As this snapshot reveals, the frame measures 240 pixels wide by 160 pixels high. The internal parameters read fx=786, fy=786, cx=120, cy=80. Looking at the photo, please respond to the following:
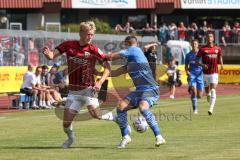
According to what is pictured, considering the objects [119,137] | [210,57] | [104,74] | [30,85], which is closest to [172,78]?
[30,85]

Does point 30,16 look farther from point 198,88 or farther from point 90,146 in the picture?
point 90,146

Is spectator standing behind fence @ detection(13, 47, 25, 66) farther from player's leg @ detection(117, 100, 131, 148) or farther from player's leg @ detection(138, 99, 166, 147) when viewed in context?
player's leg @ detection(138, 99, 166, 147)

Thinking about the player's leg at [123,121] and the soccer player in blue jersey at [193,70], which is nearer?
the player's leg at [123,121]

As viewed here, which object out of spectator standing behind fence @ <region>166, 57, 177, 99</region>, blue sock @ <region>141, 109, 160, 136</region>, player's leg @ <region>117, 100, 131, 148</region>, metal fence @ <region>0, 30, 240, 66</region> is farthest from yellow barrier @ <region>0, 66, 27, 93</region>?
blue sock @ <region>141, 109, 160, 136</region>

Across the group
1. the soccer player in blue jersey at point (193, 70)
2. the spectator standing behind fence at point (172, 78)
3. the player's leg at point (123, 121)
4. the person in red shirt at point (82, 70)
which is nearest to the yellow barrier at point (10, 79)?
the spectator standing behind fence at point (172, 78)

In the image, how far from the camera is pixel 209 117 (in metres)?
20.5

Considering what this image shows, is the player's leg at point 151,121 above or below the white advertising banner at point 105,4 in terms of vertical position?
below

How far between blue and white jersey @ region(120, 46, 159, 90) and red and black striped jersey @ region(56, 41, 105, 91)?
59 centimetres

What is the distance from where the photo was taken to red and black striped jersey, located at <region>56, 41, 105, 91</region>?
13.3m

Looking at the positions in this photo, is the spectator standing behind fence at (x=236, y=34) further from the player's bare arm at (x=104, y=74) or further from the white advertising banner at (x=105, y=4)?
the player's bare arm at (x=104, y=74)

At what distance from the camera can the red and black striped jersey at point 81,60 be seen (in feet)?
43.5

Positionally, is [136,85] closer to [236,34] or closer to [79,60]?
[79,60]

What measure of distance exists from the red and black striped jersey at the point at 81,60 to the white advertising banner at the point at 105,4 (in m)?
40.6

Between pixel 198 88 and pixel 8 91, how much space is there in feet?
32.1
